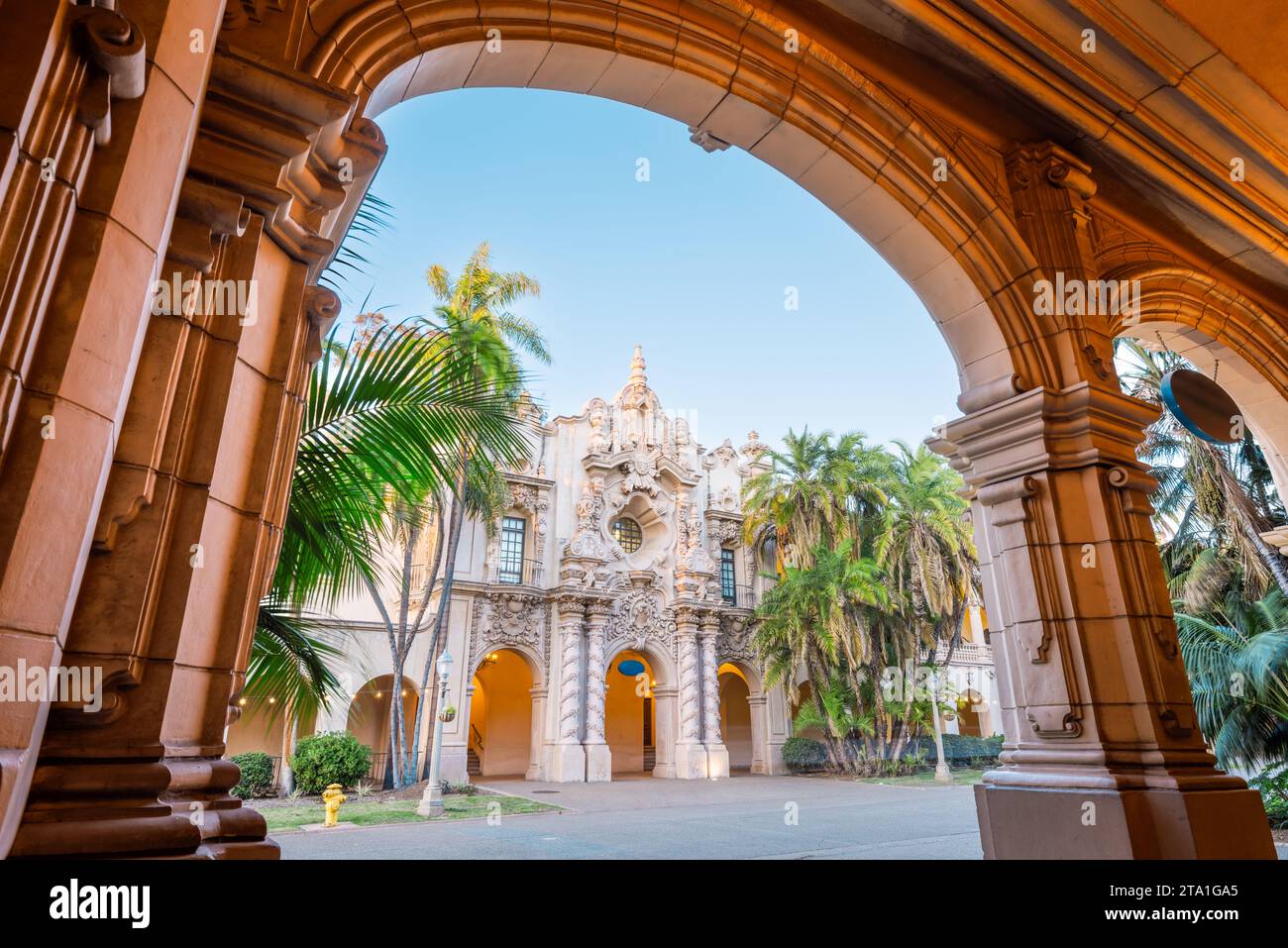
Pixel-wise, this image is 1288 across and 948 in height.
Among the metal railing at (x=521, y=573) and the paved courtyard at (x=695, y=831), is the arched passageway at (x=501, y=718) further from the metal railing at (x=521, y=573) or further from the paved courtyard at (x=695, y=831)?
the paved courtyard at (x=695, y=831)

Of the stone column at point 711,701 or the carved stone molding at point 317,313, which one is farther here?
the stone column at point 711,701

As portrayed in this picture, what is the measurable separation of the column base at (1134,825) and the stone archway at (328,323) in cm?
2

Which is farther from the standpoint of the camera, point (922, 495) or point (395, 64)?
point (922, 495)

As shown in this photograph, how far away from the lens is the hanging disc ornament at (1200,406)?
560 centimetres

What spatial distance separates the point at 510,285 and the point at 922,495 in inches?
576

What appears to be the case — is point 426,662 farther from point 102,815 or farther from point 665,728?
point 102,815

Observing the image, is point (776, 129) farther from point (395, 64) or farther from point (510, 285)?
point (510, 285)

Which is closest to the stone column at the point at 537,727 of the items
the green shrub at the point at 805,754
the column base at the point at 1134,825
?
the green shrub at the point at 805,754

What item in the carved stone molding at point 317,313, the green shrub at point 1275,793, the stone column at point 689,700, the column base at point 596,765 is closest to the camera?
the carved stone molding at point 317,313

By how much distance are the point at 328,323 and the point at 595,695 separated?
21484 millimetres

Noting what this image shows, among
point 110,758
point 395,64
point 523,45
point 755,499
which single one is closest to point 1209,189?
point 523,45

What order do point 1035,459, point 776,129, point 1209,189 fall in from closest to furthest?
point 776,129, point 1035,459, point 1209,189

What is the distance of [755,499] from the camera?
2658cm

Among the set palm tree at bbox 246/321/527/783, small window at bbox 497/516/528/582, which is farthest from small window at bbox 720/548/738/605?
palm tree at bbox 246/321/527/783
